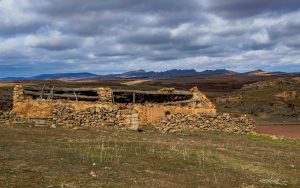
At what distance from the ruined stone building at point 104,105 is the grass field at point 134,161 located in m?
4.00

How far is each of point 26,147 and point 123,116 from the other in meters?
12.1

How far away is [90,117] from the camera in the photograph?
30.9 m

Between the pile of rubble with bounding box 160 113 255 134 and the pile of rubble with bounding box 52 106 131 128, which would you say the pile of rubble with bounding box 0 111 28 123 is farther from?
the pile of rubble with bounding box 160 113 255 134

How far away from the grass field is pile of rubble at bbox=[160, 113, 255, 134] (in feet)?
21.4

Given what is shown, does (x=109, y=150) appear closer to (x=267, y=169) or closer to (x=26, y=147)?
(x=26, y=147)

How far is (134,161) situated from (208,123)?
55.6 ft

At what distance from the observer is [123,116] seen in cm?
3141

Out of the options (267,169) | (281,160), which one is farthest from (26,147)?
(281,160)

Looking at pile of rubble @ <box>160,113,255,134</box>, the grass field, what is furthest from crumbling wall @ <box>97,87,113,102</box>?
the grass field

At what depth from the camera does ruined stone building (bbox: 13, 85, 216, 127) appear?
31078 millimetres

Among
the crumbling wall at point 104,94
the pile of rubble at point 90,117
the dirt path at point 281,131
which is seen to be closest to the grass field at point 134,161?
the pile of rubble at point 90,117

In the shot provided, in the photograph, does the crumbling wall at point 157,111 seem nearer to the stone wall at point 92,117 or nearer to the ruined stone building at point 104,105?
the ruined stone building at point 104,105

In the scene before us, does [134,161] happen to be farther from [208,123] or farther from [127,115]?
[208,123]

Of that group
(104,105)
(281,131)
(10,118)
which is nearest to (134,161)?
(10,118)
